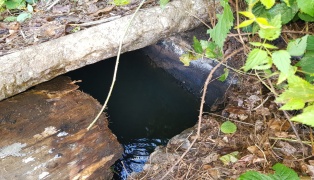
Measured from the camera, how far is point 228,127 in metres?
2.58

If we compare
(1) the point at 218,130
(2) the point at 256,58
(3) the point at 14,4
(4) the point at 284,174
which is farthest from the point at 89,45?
(4) the point at 284,174

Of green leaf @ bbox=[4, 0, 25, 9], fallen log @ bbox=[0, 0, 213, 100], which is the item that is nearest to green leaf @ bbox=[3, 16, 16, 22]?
green leaf @ bbox=[4, 0, 25, 9]

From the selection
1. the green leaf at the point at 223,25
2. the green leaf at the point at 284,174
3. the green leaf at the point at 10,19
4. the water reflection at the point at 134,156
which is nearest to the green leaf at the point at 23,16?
the green leaf at the point at 10,19

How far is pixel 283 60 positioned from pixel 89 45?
149cm

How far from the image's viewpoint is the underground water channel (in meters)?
3.31

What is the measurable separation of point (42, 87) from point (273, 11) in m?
1.77

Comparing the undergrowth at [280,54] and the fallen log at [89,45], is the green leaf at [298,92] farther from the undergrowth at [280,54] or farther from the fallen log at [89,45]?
the fallen log at [89,45]

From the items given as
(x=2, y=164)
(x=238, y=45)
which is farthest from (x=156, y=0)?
(x=2, y=164)

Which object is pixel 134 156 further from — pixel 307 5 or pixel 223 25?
pixel 307 5

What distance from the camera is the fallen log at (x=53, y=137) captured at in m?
2.11

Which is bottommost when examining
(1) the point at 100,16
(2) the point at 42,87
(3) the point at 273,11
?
(2) the point at 42,87

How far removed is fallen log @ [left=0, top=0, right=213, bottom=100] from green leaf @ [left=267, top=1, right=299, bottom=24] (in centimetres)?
65

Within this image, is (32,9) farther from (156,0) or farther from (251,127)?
(251,127)

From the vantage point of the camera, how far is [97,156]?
7.70ft
